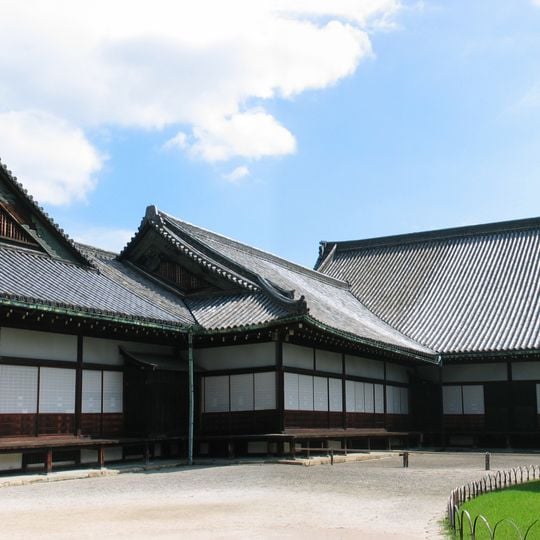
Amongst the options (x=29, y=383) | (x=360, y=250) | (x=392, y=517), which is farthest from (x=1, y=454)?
(x=360, y=250)

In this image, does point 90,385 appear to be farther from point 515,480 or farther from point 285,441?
point 515,480

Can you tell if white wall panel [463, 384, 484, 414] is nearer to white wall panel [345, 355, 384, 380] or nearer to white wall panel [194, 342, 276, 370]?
white wall panel [345, 355, 384, 380]

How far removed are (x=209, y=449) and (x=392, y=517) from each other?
42.9 feet

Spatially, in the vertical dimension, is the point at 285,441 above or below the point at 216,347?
below

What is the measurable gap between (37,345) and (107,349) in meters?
2.55

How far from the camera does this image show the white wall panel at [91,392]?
20031mm

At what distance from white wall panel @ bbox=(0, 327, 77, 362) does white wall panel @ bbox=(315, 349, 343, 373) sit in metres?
8.27

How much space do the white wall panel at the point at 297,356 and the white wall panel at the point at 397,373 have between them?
258 inches

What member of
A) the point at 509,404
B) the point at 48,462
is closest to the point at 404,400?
the point at 509,404

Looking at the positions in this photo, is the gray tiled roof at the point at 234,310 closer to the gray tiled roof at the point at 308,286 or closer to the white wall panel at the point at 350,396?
the gray tiled roof at the point at 308,286

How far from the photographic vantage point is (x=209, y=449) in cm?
2353

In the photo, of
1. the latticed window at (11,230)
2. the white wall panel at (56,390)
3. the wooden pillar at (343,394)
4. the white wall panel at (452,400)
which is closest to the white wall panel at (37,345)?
the white wall panel at (56,390)

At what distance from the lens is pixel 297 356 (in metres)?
23.7

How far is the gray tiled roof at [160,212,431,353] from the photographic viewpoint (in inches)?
1050
